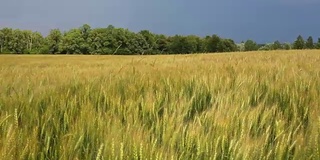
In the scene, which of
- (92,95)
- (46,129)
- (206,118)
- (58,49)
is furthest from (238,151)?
(58,49)

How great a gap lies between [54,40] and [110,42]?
18.1 meters

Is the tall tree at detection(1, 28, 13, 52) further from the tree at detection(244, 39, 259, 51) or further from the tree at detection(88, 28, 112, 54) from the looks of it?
the tree at detection(244, 39, 259, 51)

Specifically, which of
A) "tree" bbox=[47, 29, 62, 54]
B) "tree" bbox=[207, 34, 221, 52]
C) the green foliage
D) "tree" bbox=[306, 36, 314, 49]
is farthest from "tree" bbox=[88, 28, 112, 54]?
"tree" bbox=[306, 36, 314, 49]

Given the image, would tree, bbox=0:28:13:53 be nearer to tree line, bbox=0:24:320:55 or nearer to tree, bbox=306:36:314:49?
tree line, bbox=0:24:320:55

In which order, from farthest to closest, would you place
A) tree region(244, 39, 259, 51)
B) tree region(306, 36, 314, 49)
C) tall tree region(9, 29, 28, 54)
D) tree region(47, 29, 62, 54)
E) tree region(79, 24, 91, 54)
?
tree region(244, 39, 259, 51) < tall tree region(9, 29, 28, 54) < tree region(306, 36, 314, 49) < tree region(47, 29, 62, 54) < tree region(79, 24, 91, 54)

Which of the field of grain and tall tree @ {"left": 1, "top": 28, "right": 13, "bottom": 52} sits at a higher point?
tall tree @ {"left": 1, "top": 28, "right": 13, "bottom": 52}

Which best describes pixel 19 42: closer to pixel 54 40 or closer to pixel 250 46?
pixel 54 40

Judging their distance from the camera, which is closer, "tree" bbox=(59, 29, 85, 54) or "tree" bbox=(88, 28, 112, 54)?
"tree" bbox=(88, 28, 112, 54)

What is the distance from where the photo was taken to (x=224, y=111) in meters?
1.65

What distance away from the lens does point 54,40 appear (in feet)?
295

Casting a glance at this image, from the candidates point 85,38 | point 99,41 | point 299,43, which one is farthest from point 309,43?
point 85,38

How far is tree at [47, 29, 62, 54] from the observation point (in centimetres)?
8756

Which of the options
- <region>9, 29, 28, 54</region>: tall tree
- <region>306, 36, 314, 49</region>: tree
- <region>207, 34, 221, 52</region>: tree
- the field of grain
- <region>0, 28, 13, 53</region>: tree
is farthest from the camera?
<region>0, 28, 13, 53</region>: tree

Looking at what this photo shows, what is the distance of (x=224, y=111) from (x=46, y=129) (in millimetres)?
896
